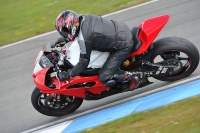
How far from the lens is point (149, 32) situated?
710 centimetres

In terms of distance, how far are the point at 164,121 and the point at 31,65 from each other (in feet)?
16.5

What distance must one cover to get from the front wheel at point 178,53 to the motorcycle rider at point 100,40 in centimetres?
50

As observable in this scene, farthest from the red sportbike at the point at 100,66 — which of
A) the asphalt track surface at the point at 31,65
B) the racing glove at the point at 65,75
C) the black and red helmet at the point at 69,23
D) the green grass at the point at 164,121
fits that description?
the green grass at the point at 164,121

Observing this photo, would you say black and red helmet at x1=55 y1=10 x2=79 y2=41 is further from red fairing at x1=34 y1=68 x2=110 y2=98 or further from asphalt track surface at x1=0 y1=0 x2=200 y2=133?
asphalt track surface at x1=0 y1=0 x2=200 y2=133

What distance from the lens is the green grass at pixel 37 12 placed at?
12.5m

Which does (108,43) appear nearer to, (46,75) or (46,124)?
(46,75)

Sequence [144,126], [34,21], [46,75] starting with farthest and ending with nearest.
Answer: [34,21]
[46,75]
[144,126]

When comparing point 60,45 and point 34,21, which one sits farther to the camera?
point 34,21

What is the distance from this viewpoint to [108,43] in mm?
6895

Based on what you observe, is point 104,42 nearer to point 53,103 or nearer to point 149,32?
point 149,32

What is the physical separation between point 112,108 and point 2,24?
24.7 ft

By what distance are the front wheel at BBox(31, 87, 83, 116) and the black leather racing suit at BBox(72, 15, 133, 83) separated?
0.75 metres

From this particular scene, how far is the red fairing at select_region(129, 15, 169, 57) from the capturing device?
706 centimetres

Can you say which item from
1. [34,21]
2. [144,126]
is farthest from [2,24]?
[144,126]
